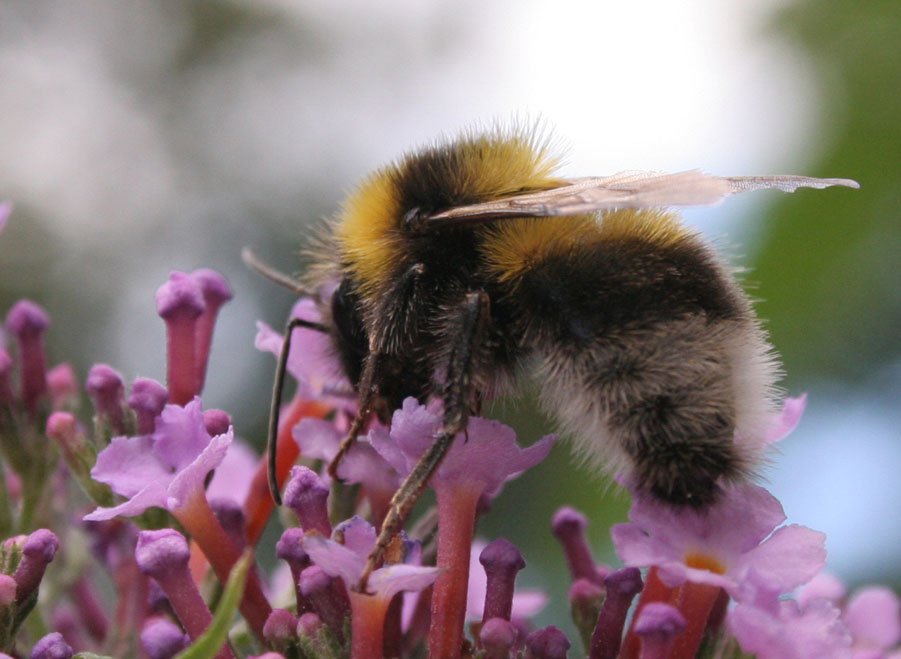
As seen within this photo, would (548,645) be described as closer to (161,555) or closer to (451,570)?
(451,570)

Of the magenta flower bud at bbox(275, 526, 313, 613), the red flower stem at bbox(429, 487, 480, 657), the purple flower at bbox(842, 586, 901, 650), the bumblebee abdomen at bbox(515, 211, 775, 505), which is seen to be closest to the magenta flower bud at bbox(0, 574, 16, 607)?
the magenta flower bud at bbox(275, 526, 313, 613)

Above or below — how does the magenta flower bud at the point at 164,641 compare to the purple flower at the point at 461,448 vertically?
below

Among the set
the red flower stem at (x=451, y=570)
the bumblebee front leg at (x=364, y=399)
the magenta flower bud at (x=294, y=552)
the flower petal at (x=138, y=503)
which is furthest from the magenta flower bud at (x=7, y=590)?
the red flower stem at (x=451, y=570)

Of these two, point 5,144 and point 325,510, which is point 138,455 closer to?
point 325,510

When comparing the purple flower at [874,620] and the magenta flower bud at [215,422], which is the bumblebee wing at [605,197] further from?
the purple flower at [874,620]

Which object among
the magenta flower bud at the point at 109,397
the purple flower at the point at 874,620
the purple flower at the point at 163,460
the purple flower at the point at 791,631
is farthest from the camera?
the purple flower at the point at 874,620

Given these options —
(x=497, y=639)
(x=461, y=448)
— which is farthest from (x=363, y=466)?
(x=497, y=639)

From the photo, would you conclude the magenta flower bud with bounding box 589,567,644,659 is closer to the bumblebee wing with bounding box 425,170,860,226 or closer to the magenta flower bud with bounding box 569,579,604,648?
the magenta flower bud with bounding box 569,579,604,648
